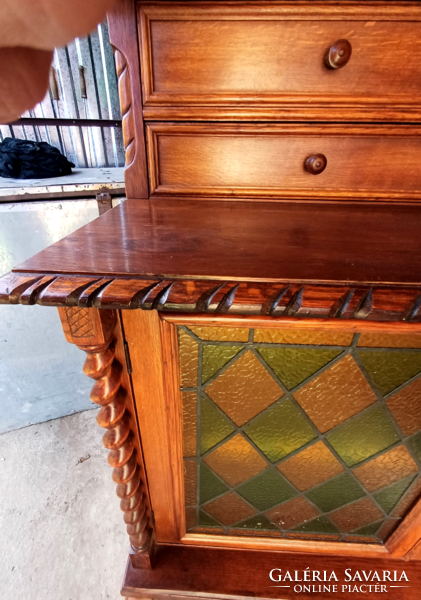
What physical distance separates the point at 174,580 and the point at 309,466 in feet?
1.36

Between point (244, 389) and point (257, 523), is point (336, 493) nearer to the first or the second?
point (257, 523)

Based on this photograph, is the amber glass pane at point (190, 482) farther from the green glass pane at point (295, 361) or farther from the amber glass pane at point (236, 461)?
the green glass pane at point (295, 361)

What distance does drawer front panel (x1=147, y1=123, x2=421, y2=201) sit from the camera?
0.56 meters

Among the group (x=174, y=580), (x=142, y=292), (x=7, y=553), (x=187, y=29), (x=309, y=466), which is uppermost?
(x=187, y=29)

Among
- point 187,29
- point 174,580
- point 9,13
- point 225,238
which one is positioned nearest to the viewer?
point 9,13

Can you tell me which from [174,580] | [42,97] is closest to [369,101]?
[42,97]

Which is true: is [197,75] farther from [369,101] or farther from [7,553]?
[7,553]

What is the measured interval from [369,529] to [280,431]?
381 mm

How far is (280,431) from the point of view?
0.51 metres

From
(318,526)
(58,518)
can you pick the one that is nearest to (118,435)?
(318,526)

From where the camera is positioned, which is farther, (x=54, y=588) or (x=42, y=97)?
(x=54, y=588)

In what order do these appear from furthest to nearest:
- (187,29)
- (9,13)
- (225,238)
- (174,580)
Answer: (174,580)
(187,29)
(225,238)
(9,13)

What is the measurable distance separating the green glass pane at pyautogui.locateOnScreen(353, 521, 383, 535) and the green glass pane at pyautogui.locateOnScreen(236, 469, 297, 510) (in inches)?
7.9

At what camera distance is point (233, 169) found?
60 cm
